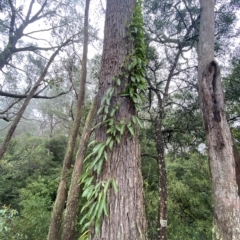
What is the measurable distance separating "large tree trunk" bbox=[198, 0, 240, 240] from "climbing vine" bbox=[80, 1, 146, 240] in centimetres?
114

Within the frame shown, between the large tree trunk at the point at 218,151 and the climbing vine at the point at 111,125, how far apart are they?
3.76 ft

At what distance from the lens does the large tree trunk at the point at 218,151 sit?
6.95 feet

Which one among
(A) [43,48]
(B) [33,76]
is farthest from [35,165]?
(A) [43,48]

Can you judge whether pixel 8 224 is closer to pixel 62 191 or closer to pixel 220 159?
pixel 62 191

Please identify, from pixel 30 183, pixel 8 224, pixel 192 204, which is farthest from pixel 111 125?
pixel 30 183

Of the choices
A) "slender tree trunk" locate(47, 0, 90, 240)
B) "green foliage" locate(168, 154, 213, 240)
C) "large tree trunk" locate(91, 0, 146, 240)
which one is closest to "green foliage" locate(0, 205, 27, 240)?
"slender tree trunk" locate(47, 0, 90, 240)

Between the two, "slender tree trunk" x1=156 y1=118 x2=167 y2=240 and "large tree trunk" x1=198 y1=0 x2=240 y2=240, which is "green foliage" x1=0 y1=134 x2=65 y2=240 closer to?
"slender tree trunk" x1=156 y1=118 x2=167 y2=240

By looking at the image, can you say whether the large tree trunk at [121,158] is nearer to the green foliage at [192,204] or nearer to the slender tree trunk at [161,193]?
the slender tree trunk at [161,193]

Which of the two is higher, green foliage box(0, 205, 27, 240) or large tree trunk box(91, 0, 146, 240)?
large tree trunk box(91, 0, 146, 240)

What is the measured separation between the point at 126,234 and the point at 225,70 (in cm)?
464

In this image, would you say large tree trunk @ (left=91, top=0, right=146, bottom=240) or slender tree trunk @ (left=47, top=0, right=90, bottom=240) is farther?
slender tree trunk @ (left=47, top=0, right=90, bottom=240)

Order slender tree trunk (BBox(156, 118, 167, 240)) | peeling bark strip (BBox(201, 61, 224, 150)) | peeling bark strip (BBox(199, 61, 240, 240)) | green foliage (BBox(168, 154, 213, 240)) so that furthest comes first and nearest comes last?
green foliage (BBox(168, 154, 213, 240)) → slender tree trunk (BBox(156, 118, 167, 240)) → peeling bark strip (BBox(201, 61, 224, 150)) → peeling bark strip (BBox(199, 61, 240, 240))

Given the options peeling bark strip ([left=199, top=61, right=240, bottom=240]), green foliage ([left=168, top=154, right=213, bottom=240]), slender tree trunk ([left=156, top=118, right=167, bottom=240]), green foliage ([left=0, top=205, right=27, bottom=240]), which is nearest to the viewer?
peeling bark strip ([left=199, top=61, right=240, bottom=240])

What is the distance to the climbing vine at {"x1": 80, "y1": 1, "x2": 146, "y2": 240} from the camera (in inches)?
57.9
